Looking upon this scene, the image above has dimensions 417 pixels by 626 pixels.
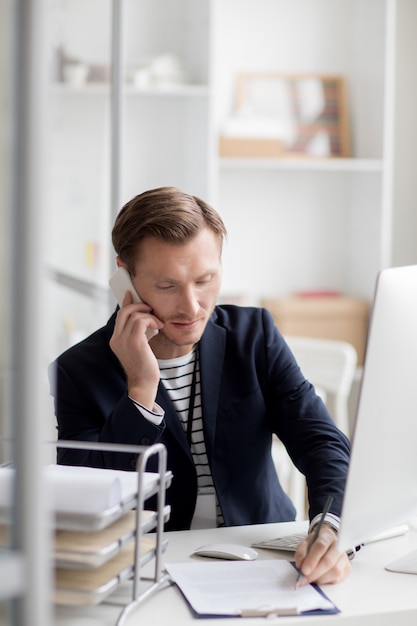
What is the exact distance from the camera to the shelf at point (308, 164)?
363cm

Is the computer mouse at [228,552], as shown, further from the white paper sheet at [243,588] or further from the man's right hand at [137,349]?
the man's right hand at [137,349]

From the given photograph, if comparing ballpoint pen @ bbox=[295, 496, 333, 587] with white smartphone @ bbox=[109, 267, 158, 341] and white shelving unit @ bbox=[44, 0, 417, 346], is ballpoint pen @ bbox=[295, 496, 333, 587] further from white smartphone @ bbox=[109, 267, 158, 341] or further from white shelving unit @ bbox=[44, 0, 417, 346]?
white shelving unit @ bbox=[44, 0, 417, 346]

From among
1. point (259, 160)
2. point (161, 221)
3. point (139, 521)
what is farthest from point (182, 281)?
point (259, 160)

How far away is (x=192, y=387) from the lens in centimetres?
180

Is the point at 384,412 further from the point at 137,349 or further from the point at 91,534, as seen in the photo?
the point at 137,349

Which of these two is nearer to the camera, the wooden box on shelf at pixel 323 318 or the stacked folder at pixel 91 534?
the stacked folder at pixel 91 534

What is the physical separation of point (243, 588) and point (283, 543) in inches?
8.2

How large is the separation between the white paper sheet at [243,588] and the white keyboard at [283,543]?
0.19ft

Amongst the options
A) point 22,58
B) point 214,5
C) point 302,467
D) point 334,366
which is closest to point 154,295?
point 302,467

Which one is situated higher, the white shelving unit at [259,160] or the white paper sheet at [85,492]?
the white shelving unit at [259,160]

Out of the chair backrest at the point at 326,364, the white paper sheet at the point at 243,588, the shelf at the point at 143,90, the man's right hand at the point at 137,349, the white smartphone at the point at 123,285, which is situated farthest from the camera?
the shelf at the point at 143,90

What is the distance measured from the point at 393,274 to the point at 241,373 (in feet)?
2.14

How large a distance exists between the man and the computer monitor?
0.84ft

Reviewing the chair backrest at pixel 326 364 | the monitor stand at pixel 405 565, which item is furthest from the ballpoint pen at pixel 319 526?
the chair backrest at pixel 326 364
